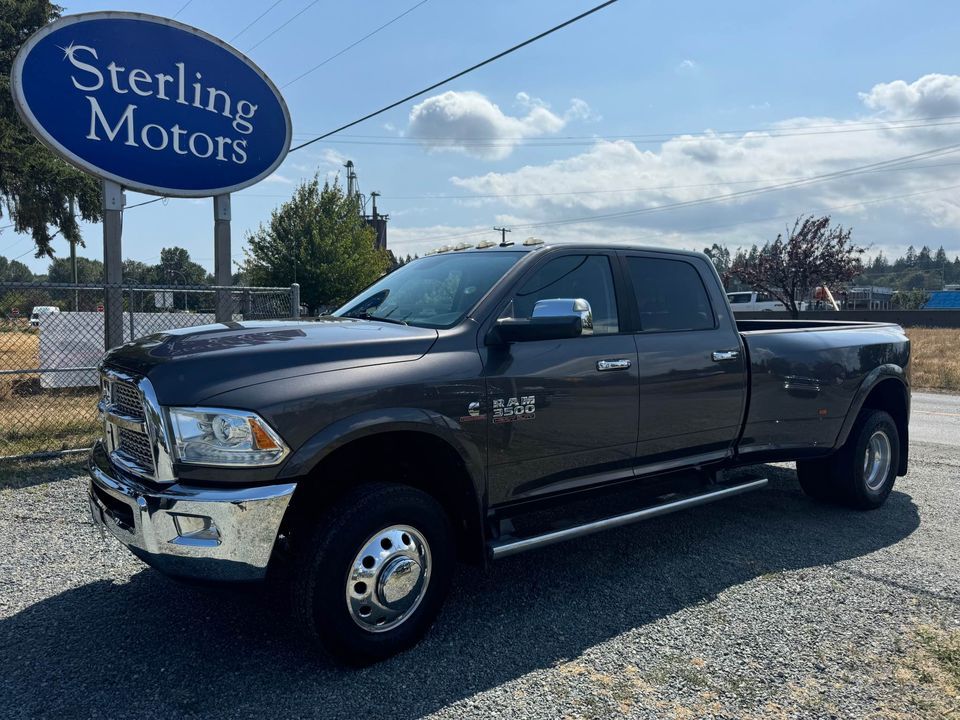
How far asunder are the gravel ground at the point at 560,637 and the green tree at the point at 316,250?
85.7 feet

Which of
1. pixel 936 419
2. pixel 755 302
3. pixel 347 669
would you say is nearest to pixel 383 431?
pixel 347 669

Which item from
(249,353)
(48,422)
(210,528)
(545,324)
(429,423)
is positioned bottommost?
(48,422)

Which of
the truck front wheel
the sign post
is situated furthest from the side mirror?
the sign post

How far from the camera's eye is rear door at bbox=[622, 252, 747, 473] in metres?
4.27

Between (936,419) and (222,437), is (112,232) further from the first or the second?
(936,419)

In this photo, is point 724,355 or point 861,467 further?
point 861,467

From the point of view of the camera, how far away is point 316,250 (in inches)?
1204

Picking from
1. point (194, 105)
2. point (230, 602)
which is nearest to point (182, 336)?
point (230, 602)

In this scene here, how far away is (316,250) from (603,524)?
2832 cm

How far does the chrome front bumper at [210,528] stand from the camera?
9.29ft

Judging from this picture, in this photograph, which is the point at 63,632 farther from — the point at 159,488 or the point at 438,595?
the point at 438,595

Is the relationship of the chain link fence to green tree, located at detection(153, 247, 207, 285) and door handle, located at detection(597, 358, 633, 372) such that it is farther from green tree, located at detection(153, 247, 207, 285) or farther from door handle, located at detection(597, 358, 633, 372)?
green tree, located at detection(153, 247, 207, 285)

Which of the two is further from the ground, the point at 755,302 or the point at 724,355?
the point at 755,302

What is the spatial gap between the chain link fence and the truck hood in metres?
3.57
